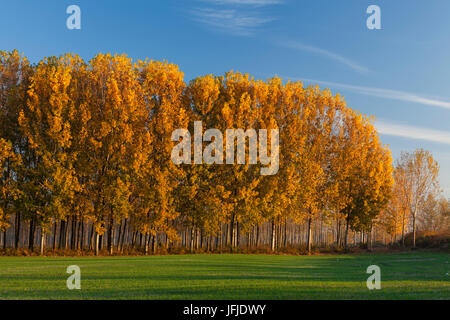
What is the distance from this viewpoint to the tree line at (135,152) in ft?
113

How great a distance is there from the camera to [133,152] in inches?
1416

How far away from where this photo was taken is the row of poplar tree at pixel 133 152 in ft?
113

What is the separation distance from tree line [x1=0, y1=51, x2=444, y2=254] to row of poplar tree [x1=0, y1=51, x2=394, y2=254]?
10 cm

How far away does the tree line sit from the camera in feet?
113

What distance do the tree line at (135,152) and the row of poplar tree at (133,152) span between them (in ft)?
0.33

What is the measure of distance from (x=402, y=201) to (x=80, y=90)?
1828 inches

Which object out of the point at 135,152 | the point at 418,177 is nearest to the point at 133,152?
the point at 135,152

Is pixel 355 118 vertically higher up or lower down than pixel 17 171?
higher up

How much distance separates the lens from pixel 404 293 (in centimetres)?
1274

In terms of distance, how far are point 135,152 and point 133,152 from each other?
19cm

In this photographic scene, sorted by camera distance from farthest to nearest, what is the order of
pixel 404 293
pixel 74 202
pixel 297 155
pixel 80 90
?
1. pixel 297 155
2. pixel 80 90
3. pixel 74 202
4. pixel 404 293

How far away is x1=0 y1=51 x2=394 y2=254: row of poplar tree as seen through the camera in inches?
1358

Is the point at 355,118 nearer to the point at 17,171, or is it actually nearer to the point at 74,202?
the point at 74,202
